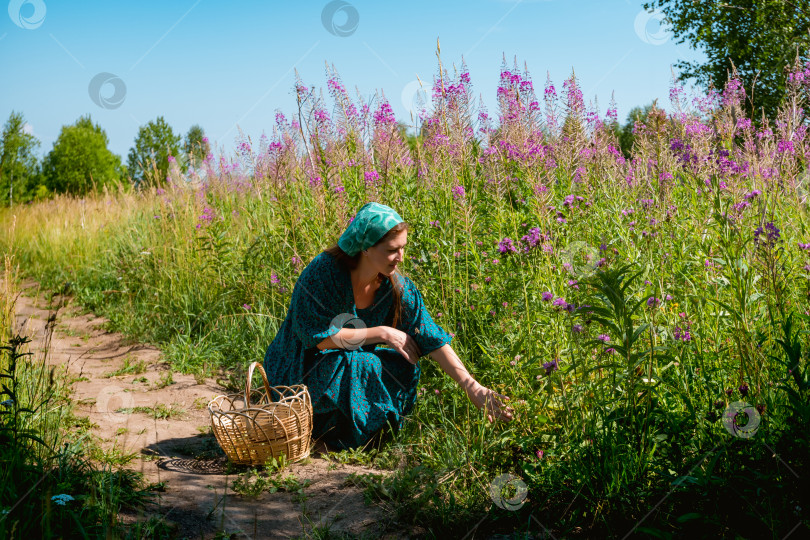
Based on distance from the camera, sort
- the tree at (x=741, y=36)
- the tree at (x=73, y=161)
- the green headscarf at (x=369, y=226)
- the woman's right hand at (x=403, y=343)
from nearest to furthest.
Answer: the green headscarf at (x=369, y=226)
the woman's right hand at (x=403, y=343)
the tree at (x=741, y=36)
the tree at (x=73, y=161)

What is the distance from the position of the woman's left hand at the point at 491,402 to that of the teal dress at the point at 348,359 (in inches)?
13.8

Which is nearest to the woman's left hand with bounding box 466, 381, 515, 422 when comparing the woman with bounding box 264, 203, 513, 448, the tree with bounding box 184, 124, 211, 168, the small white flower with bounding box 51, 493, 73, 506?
the woman with bounding box 264, 203, 513, 448

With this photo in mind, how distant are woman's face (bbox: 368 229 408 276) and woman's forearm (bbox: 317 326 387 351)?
33 cm

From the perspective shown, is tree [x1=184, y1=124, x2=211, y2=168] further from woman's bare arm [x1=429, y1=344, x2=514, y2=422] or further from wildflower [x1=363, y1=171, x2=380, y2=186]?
woman's bare arm [x1=429, y1=344, x2=514, y2=422]

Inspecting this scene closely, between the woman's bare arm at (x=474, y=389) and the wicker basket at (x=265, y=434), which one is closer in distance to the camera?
the woman's bare arm at (x=474, y=389)

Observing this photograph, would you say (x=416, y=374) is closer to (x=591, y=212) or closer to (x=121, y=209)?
(x=591, y=212)

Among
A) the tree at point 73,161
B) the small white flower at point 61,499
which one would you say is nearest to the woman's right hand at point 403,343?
the small white flower at point 61,499

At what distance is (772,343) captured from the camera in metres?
2.38

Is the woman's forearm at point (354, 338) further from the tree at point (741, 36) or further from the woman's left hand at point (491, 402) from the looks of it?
the tree at point (741, 36)

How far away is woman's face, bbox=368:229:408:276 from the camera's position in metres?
2.84

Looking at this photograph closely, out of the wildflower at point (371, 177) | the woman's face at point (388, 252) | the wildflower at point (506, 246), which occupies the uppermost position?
the wildflower at point (371, 177)

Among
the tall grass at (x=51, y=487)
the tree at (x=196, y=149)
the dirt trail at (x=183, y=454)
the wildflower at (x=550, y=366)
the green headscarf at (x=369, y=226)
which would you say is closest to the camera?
the tall grass at (x=51, y=487)

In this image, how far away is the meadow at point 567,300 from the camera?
80.2 inches

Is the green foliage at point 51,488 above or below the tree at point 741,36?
below
